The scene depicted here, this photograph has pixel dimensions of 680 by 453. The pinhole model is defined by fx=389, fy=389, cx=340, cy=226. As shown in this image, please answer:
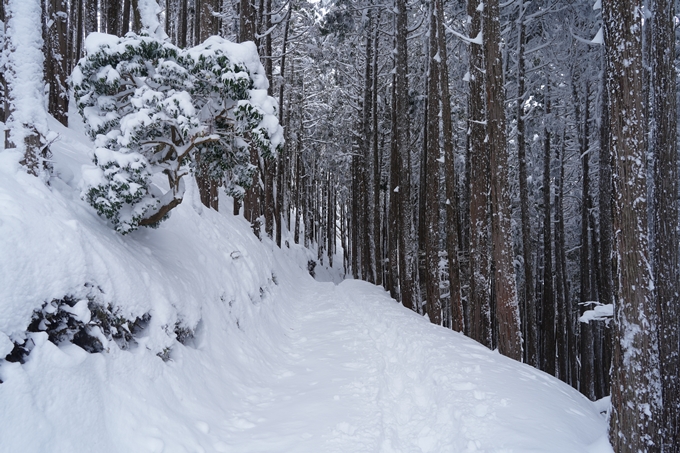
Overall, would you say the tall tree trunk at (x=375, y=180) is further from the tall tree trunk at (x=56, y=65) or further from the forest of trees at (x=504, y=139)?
the tall tree trunk at (x=56, y=65)

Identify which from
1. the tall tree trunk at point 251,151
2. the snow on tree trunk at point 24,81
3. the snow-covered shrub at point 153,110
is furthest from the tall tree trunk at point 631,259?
the tall tree trunk at point 251,151

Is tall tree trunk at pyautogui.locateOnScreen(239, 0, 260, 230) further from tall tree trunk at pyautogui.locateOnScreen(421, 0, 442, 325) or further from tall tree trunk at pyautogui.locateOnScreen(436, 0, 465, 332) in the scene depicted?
tall tree trunk at pyautogui.locateOnScreen(436, 0, 465, 332)

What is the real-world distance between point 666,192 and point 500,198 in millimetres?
2475

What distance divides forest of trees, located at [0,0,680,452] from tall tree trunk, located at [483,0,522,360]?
3 cm

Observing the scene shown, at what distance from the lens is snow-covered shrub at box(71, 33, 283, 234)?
5.05 m

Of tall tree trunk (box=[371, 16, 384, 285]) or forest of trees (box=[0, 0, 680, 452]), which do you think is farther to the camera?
tall tree trunk (box=[371, 16, 384, 285])

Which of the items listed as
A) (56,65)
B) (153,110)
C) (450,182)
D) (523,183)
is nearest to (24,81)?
(153,110)

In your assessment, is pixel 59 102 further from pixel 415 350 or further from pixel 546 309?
pixel 546 309

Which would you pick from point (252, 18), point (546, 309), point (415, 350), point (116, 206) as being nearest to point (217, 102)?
point (116, 206)

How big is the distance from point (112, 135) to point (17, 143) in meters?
1.01

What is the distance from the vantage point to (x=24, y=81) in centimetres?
486

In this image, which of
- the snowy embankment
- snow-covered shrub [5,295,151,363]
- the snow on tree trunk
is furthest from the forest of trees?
snow-covered shrub [5,295,151,363]

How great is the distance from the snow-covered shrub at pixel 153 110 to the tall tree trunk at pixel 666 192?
599 cm

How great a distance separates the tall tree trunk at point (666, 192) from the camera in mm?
5691
